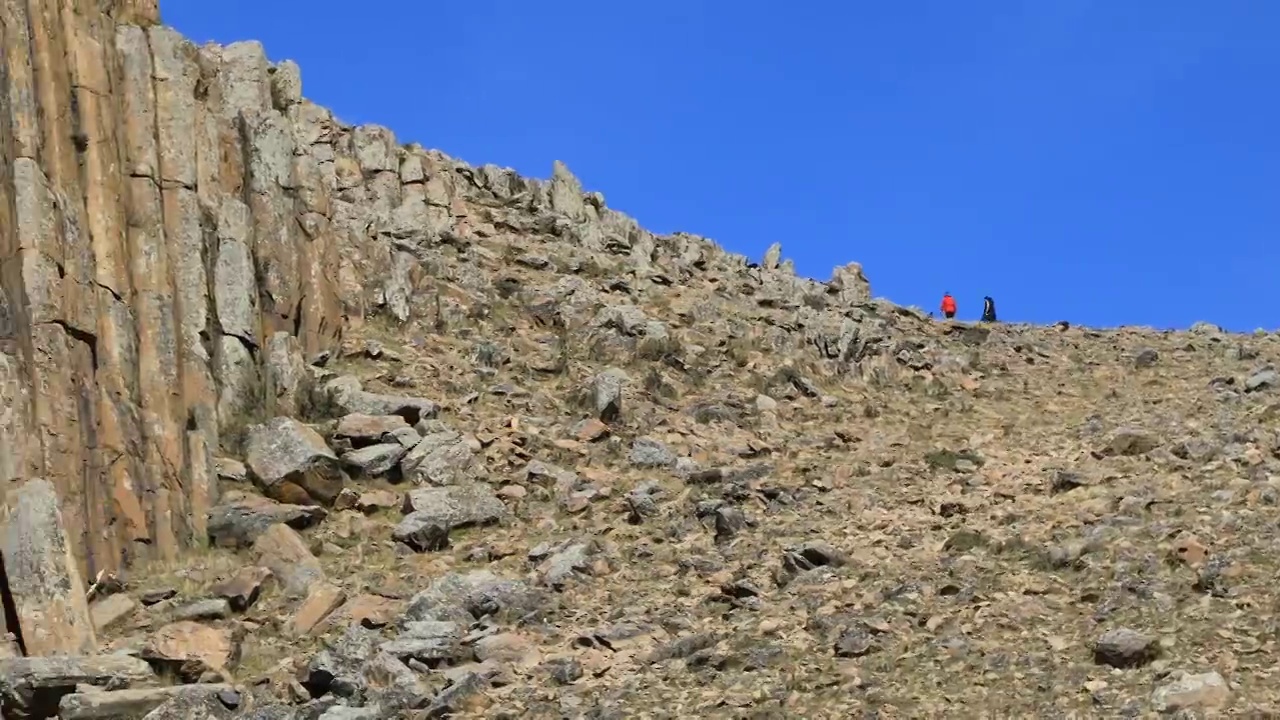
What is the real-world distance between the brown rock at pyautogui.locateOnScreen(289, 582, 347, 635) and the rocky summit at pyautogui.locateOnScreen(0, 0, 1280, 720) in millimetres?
49

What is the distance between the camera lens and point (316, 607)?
1919cm

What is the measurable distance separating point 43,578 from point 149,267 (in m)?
6.66

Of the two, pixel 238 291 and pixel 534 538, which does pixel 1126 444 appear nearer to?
pixel 534 538

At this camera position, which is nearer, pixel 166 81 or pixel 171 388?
pixel 171 388

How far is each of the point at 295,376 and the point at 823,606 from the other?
11183 millimetres

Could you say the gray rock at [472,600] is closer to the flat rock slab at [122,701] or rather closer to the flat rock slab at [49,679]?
the flat rock slab at [122,701]

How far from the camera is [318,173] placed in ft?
101

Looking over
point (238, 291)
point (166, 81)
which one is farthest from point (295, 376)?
point (166, 81)

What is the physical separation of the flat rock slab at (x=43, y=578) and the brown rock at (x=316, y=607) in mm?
2375

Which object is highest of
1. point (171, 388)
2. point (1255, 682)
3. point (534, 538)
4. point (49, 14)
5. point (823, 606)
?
point (49, 14)

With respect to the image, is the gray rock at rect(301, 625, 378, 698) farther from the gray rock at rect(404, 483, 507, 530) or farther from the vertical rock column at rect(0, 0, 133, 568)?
the gray rock at rect(404, 483, 507, 530)

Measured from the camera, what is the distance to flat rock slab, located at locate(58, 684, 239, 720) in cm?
1591

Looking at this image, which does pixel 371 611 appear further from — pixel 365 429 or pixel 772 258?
pixel 772 258

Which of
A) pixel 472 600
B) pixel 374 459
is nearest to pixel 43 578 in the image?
pixel 472 600
